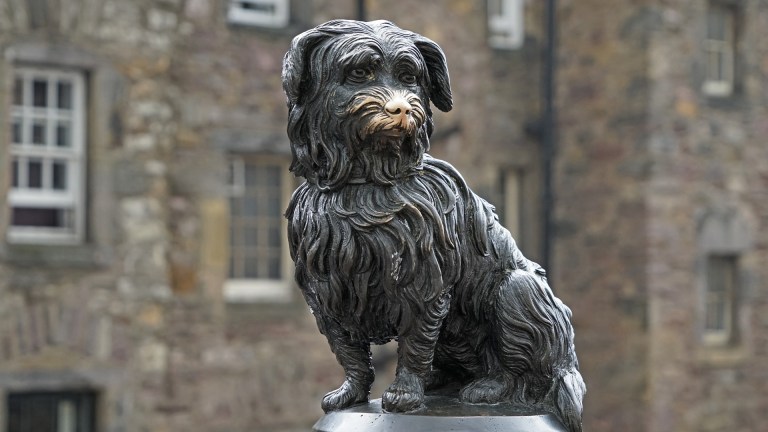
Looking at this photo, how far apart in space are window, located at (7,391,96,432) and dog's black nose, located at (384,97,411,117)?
31.7 feet

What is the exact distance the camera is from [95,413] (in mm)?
12797

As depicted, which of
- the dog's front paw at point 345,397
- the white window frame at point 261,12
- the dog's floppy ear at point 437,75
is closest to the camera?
the dog's floppy ear at point 437,75

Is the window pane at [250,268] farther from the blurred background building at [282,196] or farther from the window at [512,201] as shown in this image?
the window at [512,201]

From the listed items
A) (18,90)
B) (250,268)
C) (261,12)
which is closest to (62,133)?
(18,90)

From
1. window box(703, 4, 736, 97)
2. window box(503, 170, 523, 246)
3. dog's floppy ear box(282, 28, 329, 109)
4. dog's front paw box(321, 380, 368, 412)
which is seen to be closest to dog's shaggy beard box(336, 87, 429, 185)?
dog's floppy ear box(282, 28, 329, 109)

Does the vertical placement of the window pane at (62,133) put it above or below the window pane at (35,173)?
above

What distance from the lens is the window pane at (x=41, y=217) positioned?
1254cm

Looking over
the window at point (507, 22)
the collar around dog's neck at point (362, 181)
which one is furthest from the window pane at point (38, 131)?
the collar around dog's neck at point (362, 181)

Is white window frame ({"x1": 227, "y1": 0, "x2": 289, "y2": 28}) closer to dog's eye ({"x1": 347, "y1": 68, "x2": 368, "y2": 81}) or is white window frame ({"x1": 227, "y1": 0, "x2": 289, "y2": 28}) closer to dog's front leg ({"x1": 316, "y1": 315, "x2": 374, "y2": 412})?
dog's front leg ({"x1": 316, "y1": 315, "x2": 374, "y2": 412})

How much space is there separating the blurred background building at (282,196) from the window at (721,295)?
0.09 ft

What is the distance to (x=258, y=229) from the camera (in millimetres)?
14273

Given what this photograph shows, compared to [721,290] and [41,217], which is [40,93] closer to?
[41,217]

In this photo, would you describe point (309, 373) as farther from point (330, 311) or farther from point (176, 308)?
point (330, 311)

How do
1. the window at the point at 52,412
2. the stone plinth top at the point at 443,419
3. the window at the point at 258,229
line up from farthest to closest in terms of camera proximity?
the window at the point at 258,229 < the window at the point at 52,412 < the stone plinth top at the point at 443,419
